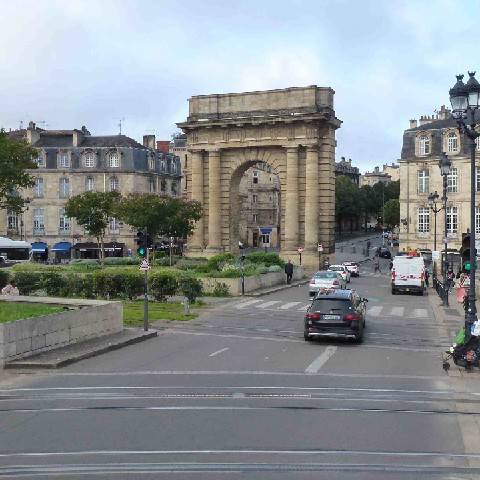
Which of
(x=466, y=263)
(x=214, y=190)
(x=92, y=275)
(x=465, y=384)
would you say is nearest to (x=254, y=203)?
(x=214, y=190)

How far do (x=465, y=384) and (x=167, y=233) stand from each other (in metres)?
49.0

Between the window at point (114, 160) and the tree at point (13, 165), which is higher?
the window at point (114, 160)

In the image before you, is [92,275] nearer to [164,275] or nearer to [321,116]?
[164,275]

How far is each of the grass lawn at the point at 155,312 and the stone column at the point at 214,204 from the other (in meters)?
33.5

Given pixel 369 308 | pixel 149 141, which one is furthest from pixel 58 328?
pixel 149 141

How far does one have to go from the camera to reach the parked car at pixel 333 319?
75.3 ft

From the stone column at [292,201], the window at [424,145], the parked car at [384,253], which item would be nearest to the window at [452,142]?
the window at [424,145]

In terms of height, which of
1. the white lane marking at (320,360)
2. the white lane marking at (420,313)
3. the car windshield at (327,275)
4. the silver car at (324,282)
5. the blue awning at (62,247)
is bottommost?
the white lane marking at (420,313)

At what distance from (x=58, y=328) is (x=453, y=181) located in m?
55.0

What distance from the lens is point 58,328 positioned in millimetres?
20672

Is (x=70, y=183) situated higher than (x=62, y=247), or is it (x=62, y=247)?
(x=70, y=183)

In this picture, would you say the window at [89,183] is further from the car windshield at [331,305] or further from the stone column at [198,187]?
the car windshield at [331,305]

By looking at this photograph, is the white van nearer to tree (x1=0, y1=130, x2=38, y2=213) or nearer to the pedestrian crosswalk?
the pedestrian crosswalk

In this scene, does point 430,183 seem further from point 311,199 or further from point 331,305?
point 331,305
